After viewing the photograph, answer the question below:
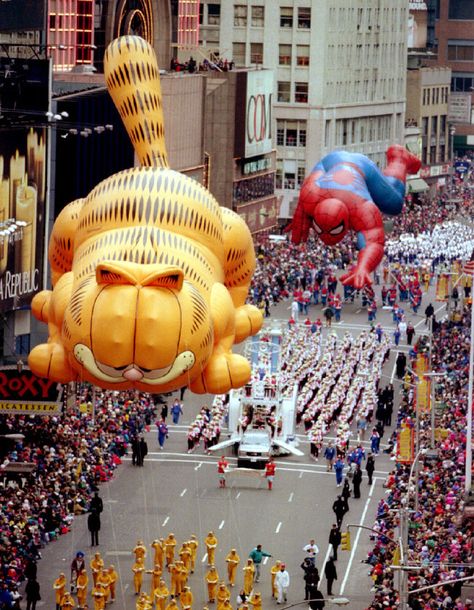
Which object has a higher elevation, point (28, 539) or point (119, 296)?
point (119, 296)

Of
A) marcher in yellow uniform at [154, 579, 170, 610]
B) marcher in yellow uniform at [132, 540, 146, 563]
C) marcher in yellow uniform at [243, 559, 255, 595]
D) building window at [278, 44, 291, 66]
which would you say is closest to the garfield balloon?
marcher in yellow uniform at [154, 579, 170, 610]

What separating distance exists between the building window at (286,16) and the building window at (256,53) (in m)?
1.98

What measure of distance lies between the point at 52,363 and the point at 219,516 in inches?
1151

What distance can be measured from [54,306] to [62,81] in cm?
6652

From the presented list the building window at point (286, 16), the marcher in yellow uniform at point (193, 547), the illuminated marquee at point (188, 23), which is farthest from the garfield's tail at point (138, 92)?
the building window at point (286, 16)

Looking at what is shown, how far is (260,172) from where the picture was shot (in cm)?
15100

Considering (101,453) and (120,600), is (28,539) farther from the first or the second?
(101,453)

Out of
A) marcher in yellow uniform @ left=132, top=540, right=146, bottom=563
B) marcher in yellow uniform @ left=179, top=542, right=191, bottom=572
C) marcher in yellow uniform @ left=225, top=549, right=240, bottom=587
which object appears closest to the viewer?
marcher in yellow uniform @ left=132, top=540, right=146, bottom=563

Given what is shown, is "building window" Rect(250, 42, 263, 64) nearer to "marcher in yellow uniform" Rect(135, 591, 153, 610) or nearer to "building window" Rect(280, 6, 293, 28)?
"building window" Rect(280, 6, 293, 28)

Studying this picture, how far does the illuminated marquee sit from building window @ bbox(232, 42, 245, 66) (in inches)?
1207

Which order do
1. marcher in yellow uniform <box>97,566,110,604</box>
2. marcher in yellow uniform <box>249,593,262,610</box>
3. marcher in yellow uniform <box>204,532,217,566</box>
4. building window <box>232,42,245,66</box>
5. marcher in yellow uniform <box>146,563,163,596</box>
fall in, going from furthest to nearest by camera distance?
building window <box>232,42,245,66</box>
marcher in yellow uniform <box>204,532,217,566</box>
marcher in yellow uniform <box>146,563,163,596</box>
marcher in yellow uniform <box>97,566,110,604</box>
marcher in yellow uniform <box>249,593,262,610</box>

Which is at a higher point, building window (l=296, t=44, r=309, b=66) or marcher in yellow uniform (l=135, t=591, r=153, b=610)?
building window (l=296, t=44, r=309, b=66)

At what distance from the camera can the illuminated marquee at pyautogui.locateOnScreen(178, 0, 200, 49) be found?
445ft

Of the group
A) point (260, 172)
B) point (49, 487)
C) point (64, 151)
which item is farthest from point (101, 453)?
point (260, 172)
